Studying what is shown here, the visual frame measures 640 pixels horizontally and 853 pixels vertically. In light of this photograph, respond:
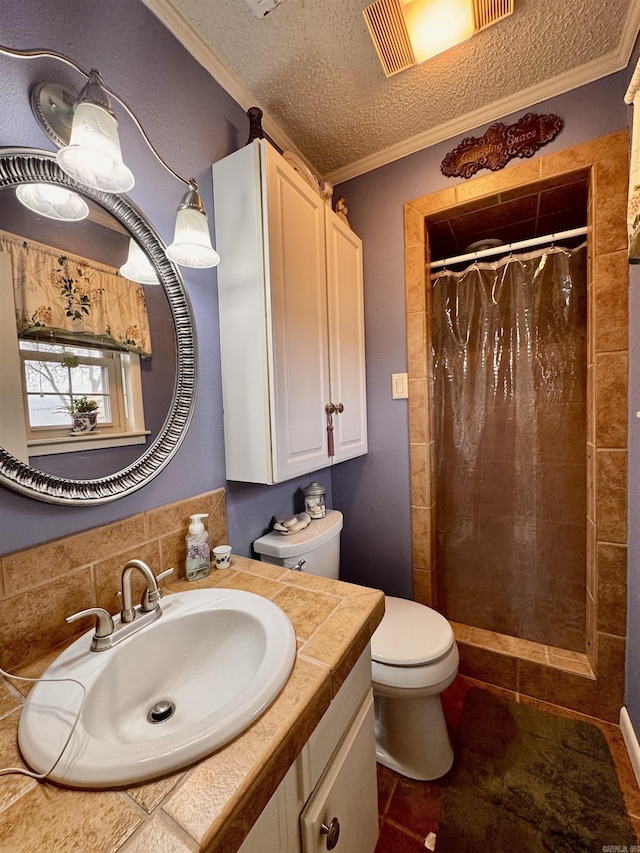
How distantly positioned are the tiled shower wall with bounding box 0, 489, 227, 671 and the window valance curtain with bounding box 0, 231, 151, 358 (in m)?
0.45

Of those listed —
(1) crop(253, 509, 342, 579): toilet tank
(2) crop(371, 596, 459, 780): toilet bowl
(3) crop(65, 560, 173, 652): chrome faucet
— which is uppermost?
(3) crop(65, 560, 173, 652): chrome faucet

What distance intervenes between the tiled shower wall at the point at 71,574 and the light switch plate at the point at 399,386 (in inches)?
41.1

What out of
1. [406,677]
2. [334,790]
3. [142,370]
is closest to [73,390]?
[142,370]

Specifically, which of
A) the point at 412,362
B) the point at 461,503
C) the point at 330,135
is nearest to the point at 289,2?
the point at 330,135

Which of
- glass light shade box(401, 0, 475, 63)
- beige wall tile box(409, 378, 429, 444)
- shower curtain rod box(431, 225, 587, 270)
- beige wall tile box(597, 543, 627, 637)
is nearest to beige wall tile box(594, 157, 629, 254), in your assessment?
shower curtain rod box(431, 225, 587, 270)

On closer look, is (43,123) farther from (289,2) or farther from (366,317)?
(366,317)

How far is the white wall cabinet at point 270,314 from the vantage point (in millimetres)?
996

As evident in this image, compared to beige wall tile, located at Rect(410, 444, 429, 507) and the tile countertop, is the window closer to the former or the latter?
the tile countertop

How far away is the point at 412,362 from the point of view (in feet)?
4.98

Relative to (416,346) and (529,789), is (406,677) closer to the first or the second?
(529,789)

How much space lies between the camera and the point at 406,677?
106cm

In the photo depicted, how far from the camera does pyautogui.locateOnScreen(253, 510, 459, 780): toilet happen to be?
3.51ft

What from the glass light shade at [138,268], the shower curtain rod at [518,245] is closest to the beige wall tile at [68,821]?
the glass light shade at [138,268]

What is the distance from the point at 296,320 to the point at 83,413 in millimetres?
661
